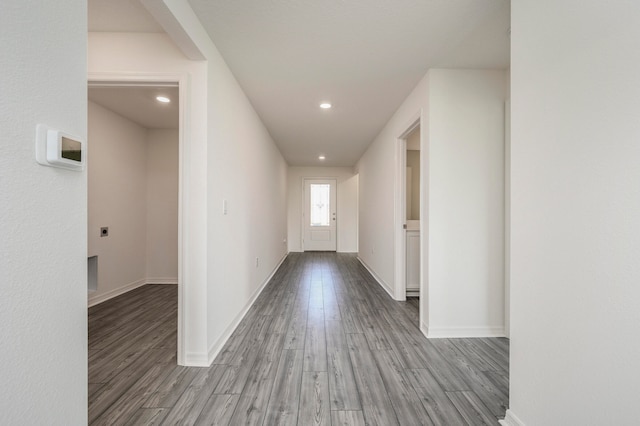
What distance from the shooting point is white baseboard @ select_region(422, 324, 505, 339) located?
239 cm

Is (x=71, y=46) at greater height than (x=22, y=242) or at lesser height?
greater

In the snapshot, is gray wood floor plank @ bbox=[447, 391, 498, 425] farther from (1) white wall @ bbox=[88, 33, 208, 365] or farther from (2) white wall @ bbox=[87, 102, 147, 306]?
(2) white wall @ bbox=[87, 102, 147, 306]

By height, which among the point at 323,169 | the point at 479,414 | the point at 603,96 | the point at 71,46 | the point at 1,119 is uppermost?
the point at 323,169

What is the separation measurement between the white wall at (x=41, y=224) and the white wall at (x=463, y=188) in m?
2.34

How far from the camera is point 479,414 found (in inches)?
58.1

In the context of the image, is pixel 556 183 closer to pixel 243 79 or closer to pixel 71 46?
pixel 71 46

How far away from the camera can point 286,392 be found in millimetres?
1635

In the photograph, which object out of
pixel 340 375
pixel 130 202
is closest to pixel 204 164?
pixel 340 375

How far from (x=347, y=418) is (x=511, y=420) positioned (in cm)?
85

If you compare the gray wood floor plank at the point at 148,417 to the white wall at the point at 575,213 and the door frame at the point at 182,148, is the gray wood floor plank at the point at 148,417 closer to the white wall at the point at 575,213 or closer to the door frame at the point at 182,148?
the door frame at the point at 182,148

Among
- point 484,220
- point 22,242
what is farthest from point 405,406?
point 22,242

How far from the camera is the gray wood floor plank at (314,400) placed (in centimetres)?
142

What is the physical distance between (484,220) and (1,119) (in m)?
2.87

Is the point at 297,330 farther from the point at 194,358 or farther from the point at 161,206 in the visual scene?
the point at 161,206
